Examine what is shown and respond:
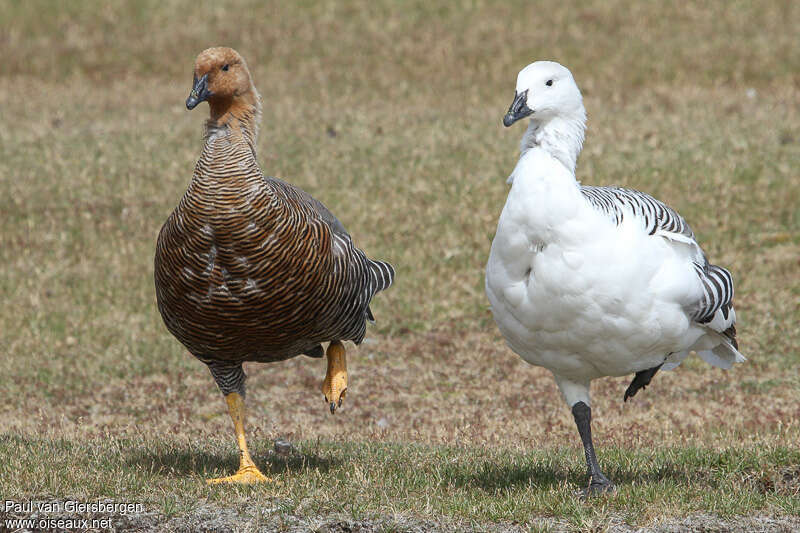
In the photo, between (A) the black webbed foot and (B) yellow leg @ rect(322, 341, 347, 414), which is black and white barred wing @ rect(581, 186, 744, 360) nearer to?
(A) the black webbed foot

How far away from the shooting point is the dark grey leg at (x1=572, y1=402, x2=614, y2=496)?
6.58 m

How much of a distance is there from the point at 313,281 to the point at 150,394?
4.79 metres

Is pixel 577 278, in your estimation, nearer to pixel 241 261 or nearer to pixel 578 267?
pixel 578 267

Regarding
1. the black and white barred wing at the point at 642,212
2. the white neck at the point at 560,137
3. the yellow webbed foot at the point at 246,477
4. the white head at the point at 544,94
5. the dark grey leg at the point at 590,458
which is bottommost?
the yellow webbed foot at the point at 246,477

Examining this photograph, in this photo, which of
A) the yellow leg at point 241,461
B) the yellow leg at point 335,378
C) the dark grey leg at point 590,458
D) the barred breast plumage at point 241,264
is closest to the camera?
the barred breast plumage at point 241,264

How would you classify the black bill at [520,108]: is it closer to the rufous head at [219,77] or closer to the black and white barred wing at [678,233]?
the black and white barred wing at [678,233]

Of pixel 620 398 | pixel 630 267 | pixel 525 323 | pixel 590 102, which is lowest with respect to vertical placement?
pixel 620 398

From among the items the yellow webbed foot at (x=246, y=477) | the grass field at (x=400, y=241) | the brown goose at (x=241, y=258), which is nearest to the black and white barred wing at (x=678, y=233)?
the grass field at (x=400, y=241)

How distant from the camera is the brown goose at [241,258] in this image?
6.43 m

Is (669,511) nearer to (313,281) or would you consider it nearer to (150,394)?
(313,281)

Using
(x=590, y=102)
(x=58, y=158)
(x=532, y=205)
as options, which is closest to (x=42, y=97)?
(x=58, y=158)

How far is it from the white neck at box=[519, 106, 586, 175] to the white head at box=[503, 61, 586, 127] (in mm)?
36

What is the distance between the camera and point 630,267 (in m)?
5.96

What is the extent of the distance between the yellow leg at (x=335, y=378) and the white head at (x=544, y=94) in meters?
2.51
